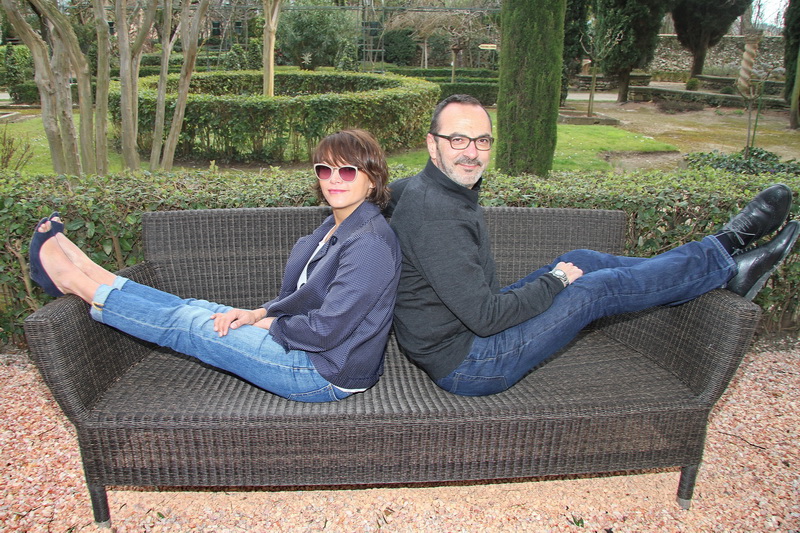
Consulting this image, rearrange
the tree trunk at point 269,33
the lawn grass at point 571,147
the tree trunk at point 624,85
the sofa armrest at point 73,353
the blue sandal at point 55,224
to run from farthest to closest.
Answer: the tree trunk at point 624,85
the tree trunk at point 269,33
the lawn grass at point 571,147
the blue sandal at point 55,224
the sofa armrest at point 73,353

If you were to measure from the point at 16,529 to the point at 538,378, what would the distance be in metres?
2.18

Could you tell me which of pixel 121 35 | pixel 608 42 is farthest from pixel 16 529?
pixel 608 42

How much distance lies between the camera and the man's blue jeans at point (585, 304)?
7.89ft

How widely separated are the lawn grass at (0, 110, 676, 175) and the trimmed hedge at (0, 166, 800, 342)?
6265 millimetres

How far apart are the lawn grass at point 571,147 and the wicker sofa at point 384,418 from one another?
782cm

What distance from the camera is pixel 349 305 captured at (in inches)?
86.4

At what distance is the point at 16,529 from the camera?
2.46m

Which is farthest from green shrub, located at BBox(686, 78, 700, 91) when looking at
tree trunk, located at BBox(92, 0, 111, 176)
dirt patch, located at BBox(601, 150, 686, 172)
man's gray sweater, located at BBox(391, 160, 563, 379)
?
man's gray sweater, located at BBox(391, 160, 563, 379)

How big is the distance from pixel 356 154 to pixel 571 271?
993mm

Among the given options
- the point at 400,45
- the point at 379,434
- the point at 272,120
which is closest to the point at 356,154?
the point at 379,434

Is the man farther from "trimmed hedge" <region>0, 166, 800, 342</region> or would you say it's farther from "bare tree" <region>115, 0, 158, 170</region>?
"bare tree" <region>115, 0, 158, 170</region>

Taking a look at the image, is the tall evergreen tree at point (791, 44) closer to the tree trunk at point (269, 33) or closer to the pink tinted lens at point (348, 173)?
the tree trunk at point (269, 33)

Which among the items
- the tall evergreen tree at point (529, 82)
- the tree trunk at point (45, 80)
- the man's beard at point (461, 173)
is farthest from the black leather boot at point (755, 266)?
the tall evergreen tree at point (529, 82)

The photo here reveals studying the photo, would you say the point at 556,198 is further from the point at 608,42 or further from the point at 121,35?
the point at 608,42
